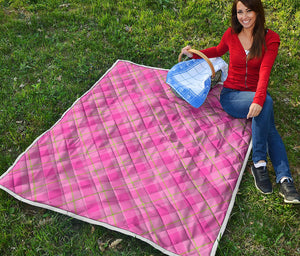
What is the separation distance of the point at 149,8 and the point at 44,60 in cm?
207

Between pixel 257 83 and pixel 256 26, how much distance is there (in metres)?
0.65

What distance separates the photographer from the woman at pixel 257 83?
3100 mm

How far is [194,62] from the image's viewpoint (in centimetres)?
407

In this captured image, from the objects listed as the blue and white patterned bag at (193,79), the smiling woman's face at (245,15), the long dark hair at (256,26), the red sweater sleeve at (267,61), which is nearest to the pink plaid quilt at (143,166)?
the blue and white patterned bag at (193,79)

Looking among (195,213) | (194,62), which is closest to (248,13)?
(194,62)

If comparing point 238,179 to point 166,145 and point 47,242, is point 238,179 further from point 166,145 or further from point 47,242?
point 47,242

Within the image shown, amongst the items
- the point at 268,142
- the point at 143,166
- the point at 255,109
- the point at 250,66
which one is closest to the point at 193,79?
the point at 250,66

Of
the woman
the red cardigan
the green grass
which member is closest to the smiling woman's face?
the woman

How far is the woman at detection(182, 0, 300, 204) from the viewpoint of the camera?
10.2ft

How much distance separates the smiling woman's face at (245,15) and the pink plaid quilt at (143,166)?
41.5 inches

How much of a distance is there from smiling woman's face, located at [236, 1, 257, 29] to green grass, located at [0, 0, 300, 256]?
1284 millimetres

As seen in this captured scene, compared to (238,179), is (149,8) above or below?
above

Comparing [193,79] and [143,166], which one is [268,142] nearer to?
[193,79]

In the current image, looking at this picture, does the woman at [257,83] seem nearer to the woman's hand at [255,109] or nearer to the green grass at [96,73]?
the woman's hand at [255,109]
